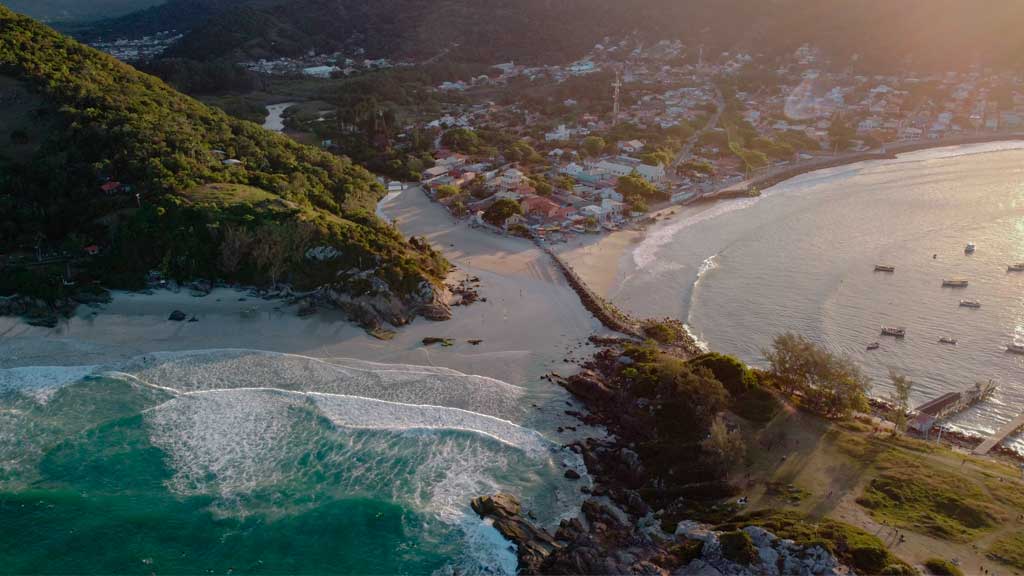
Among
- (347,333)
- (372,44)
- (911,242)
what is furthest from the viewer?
(372,44)

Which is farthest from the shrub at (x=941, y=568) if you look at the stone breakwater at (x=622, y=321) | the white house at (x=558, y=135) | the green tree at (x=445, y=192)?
the white house at (x=558, y=135)

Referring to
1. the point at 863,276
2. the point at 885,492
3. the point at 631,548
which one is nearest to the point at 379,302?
the point at 631,548

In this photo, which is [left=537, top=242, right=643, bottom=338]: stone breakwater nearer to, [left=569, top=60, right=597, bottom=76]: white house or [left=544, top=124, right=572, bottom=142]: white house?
[left=544, top=124, right=572, bottom=142]: white house

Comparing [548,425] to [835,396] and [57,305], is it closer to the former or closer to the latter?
[835,396]

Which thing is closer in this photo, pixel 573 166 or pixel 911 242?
pixel 911 242

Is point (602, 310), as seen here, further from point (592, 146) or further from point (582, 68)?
point (582, 68)

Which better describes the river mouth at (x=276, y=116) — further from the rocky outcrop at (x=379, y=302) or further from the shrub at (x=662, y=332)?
the shrub at (x=662, y=332)

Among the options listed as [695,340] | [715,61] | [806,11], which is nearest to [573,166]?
[695,340]
